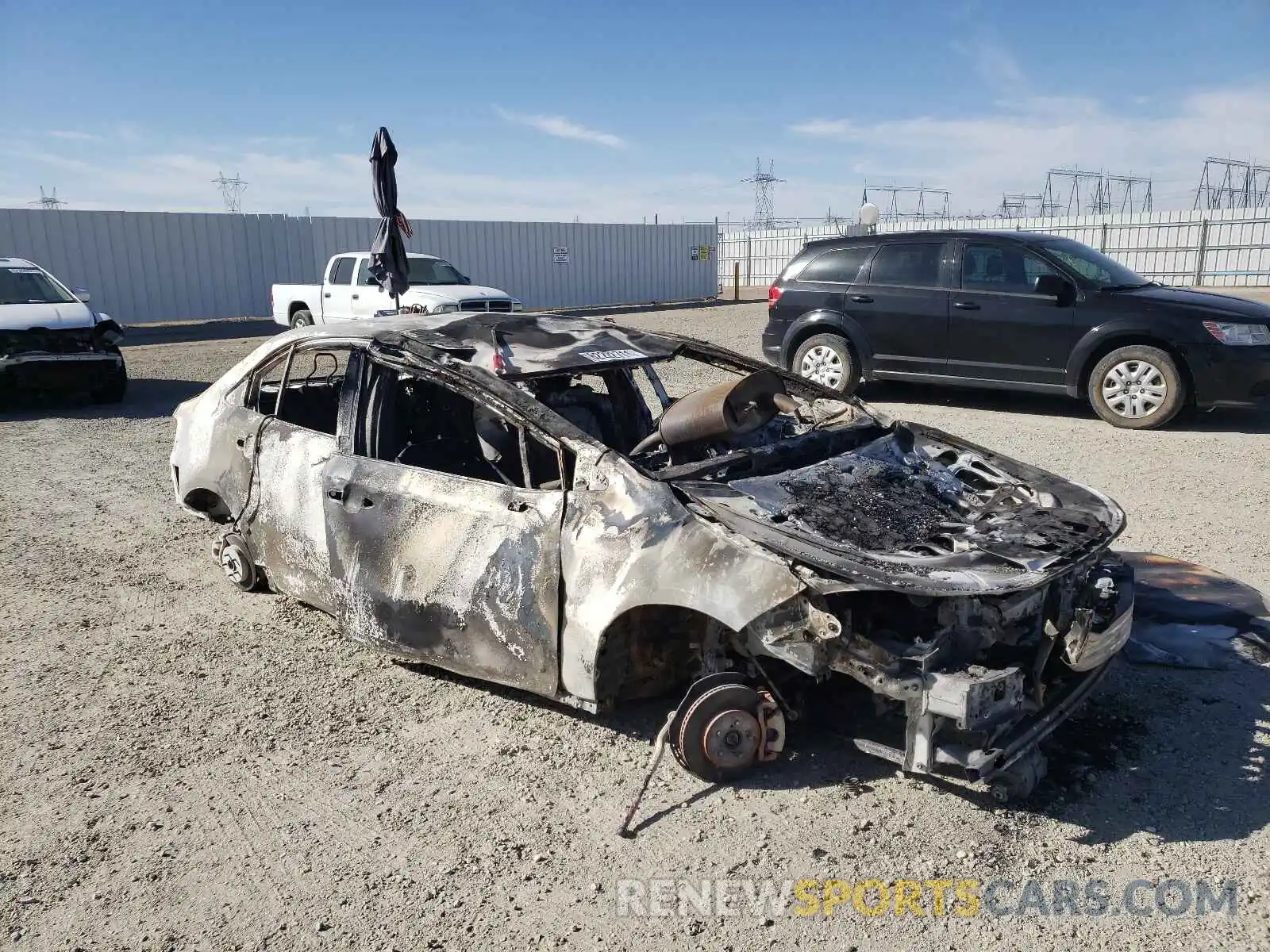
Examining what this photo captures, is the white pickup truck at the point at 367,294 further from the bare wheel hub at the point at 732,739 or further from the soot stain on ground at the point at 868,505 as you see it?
the bare wheel hub at the point at 732,739

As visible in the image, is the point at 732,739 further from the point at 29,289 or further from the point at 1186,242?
the point at 1186,242

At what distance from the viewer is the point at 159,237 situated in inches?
835

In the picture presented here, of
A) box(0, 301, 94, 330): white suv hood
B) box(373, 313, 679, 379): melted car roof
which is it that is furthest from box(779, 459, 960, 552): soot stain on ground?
box(0, 301, 94, 330): white suv hood

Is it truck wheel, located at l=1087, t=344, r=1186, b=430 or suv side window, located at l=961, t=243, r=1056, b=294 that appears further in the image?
suv side window, located at l=961, t=243, r=1056, b=294

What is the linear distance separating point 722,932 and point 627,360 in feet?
8.25

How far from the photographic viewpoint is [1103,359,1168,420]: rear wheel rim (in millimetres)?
8625

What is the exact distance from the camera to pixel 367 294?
15656 mm

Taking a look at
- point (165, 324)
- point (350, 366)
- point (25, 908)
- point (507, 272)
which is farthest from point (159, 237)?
point (25, 908)

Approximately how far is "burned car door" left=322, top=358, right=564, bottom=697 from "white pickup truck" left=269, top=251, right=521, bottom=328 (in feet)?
34.5

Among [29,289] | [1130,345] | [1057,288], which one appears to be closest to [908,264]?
[1057,288]

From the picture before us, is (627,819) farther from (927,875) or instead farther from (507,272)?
(507,272)

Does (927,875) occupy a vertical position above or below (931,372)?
below

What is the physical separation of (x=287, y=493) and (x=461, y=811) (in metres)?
1.93

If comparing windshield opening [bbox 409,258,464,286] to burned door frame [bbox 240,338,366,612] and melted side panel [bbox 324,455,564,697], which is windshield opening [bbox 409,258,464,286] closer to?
burned door frame [bbox 240,338,366,612]
